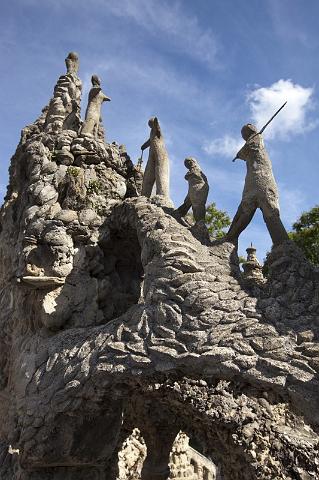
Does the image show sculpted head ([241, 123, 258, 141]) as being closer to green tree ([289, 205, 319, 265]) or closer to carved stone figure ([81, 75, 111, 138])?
carved stone figure ([81, 75, 111, 138])

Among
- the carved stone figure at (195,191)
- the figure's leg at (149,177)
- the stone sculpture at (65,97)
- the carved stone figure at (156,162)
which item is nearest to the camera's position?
the carved stone figure at (195,191)

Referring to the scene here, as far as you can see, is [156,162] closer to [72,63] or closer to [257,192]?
[257,192]

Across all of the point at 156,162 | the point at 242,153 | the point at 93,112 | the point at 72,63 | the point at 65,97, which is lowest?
the point at 242,153

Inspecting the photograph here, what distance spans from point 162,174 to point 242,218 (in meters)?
2.99

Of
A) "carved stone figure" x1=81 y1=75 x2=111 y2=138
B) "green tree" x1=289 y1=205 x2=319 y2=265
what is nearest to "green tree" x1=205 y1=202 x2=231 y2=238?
"green tree" x1=289 y1=205 x2=319 y2=265

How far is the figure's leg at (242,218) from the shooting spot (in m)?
6.61

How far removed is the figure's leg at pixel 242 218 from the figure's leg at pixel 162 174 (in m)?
2.46

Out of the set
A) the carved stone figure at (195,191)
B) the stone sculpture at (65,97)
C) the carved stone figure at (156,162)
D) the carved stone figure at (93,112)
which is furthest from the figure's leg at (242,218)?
the stone sculpture at (65,97)

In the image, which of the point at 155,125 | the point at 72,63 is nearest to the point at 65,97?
the point at 72,63

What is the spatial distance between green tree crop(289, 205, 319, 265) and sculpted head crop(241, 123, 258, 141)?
11557 mm

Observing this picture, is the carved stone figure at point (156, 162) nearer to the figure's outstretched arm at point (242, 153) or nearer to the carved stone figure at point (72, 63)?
the figure's outstretched arm at point (242, 153)

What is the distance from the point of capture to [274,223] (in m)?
6.36

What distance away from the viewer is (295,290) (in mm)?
5457

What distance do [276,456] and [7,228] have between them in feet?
30.3
